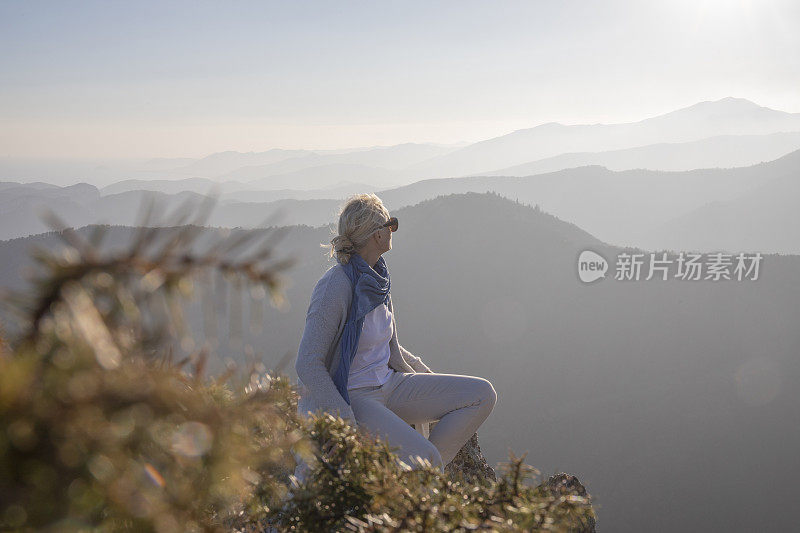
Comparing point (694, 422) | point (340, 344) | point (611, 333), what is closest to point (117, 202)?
point (611, 333)

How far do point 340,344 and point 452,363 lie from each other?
2629cm

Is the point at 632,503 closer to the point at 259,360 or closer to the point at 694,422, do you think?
the point at 694,422

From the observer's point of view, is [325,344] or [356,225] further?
[356,225]

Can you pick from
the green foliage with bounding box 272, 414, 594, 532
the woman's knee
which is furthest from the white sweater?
the green foliage with bounding box 272, 414, 594, 532

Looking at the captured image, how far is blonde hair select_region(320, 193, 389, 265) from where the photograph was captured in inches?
160

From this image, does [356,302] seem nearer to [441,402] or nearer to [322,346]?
[322,346]

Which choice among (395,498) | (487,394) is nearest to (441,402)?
(487,394)

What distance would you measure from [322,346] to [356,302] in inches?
16.0

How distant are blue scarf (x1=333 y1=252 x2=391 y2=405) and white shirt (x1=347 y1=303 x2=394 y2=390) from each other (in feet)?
0.39

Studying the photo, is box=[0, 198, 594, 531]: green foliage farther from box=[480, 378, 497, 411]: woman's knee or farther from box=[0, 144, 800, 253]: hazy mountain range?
box=[0, 144, 800, 253]: hazy mountain range

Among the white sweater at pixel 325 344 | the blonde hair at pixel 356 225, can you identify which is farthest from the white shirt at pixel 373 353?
the blonde hair at pixel 356 225

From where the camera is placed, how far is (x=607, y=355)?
28.5 meters

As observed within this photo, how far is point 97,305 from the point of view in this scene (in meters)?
0.51

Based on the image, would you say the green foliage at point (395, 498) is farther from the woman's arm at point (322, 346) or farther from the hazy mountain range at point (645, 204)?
the hazy mountain range at point (645, 204)
